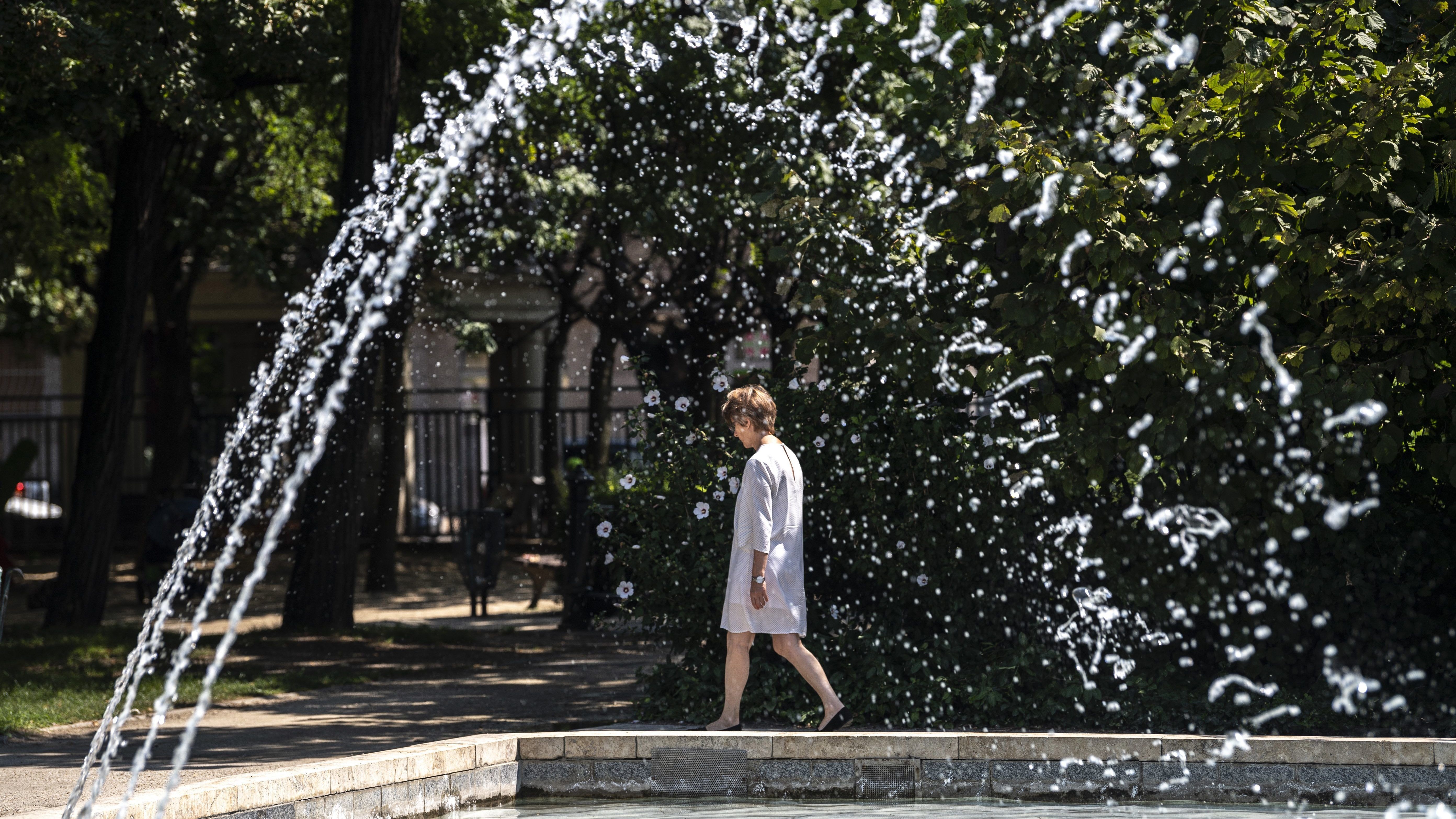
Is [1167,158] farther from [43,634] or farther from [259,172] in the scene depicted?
[259,172]

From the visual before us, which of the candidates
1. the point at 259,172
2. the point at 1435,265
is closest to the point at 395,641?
the point at 1435,265

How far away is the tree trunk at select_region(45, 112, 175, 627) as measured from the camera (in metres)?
13.4

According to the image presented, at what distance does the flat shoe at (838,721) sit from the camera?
22.2 ft

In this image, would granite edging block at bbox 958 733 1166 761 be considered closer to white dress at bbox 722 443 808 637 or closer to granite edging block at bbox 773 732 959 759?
granite edging block at bbox 773 732 959 759

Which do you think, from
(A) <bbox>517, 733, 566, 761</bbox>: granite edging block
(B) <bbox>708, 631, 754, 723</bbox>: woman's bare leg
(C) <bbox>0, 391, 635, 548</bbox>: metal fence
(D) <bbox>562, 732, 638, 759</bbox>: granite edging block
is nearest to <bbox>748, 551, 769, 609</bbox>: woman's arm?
(B) <bbox>708, 631, 754, 723</bbox>: woman's bare leg

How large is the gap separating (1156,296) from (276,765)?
178 inches

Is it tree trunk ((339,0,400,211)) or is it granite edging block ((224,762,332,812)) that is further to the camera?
tree trunk ((339,0,400,211))

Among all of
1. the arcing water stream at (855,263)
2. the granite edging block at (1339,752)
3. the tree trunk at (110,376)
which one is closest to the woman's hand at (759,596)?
the arcing water stream at (855,263)

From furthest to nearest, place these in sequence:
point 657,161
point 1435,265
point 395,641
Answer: point 657,161
point 395,641
point 1435,265

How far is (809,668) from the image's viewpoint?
6.79 m

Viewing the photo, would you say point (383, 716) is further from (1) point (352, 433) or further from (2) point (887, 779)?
(1) point (352, 433)

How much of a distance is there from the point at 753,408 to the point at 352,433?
22.8ft

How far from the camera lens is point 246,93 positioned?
53.5 feet

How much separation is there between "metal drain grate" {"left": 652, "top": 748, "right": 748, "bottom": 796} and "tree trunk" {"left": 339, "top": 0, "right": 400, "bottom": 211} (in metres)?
8.09
